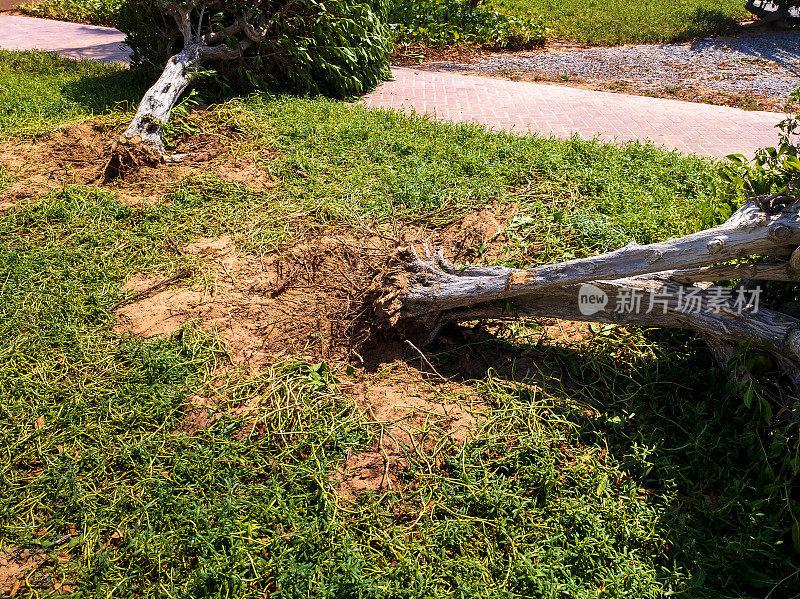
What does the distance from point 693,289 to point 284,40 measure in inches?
250

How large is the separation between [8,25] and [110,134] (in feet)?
37.4

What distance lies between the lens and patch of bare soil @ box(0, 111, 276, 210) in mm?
5465

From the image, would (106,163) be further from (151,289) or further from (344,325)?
(344,325)

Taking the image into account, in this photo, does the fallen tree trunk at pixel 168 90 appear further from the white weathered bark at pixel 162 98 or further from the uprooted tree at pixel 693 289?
the uprooted tree at pixel 693 289

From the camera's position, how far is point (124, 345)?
11.6 ft

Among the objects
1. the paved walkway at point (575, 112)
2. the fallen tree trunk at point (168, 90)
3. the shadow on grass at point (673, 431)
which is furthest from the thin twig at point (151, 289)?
the paved walkway at point (575, 112)

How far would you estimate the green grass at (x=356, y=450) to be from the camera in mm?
2377

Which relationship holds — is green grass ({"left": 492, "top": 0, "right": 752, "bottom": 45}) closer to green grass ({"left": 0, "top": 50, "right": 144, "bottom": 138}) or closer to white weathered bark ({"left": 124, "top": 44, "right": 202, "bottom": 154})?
white weathered bark ({"left": 124, "top": 44, "right": 202, "bottom": 154})

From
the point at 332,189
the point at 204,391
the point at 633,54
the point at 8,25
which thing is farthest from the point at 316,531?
the point at 8,25

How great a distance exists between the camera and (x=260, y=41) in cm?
751

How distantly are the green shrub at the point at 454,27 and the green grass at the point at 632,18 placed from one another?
941 mm

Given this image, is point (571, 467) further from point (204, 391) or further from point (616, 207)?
point (616, 207)

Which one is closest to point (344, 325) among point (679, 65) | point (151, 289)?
point (151, 289)

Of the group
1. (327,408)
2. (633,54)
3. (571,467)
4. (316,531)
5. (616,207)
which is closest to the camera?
(316,531)
